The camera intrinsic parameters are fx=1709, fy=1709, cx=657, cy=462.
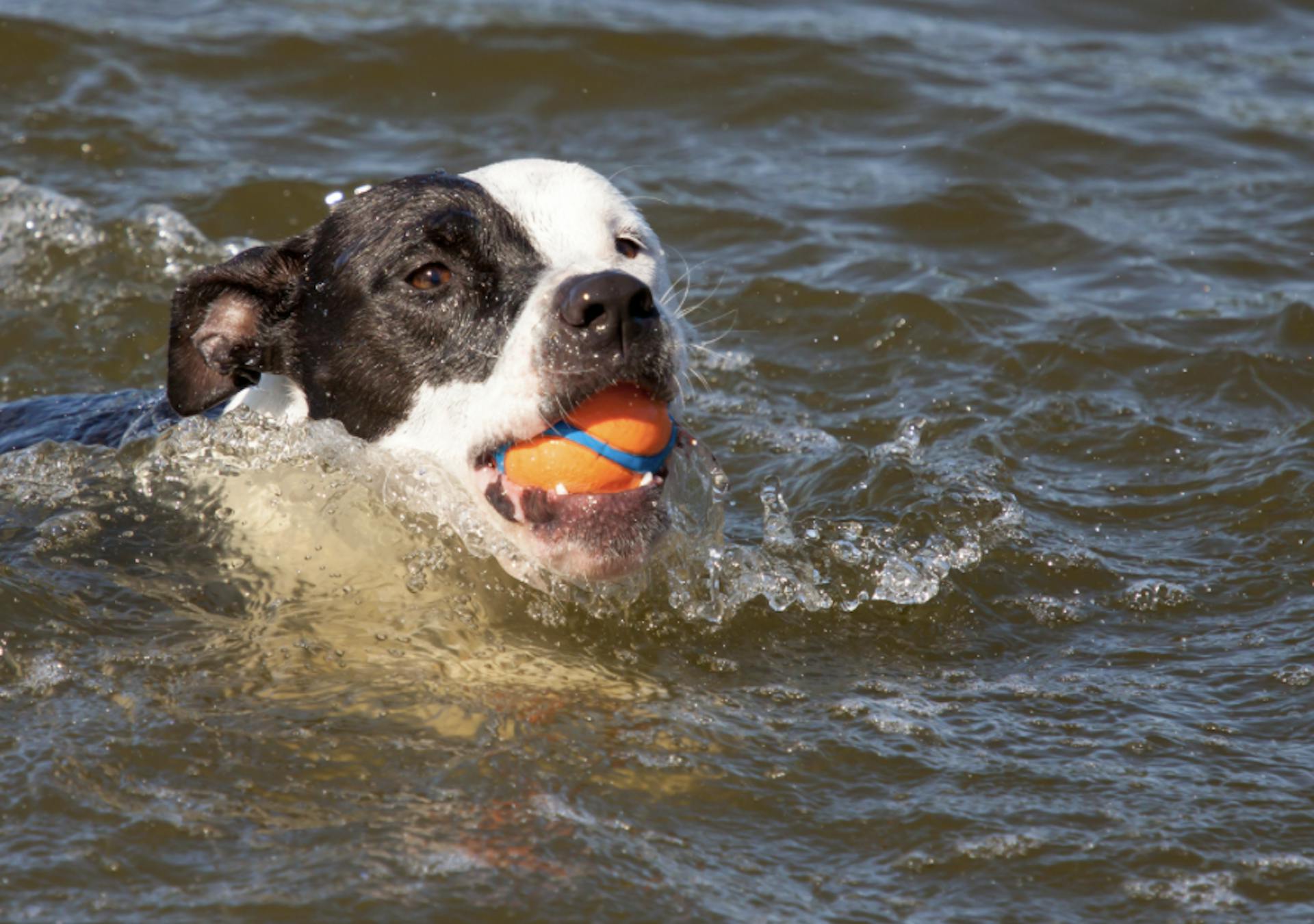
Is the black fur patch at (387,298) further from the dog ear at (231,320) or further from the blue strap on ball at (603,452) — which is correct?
the blue strap on ball at (603,452)

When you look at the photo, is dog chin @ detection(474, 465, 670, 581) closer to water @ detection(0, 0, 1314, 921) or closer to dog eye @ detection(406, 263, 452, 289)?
water @ detection(0, 0, 1314, 921)

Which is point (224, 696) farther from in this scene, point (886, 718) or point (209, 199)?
point (209, 199)

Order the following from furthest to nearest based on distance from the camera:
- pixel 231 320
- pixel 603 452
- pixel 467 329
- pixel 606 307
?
1. pixel 231 320
2. pixel 467 329
3. pixel 603 452
4. pixel 606 307

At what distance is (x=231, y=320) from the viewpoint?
574 centimetres

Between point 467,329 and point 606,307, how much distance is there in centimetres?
54

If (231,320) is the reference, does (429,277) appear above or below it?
above

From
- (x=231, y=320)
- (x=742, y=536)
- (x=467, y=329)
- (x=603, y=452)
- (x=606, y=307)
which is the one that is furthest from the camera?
(x=742, y=536)

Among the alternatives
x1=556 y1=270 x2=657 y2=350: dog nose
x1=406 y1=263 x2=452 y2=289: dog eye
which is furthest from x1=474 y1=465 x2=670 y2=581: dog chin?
x1=406 y1=263 x2=452 y2=289: dog eye

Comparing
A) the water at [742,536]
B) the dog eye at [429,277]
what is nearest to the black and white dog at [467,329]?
the dog eye at [429,277]

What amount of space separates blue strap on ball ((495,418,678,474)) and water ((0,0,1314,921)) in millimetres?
408

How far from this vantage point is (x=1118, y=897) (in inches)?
162

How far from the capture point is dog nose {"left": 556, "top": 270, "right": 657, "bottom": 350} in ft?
16.0

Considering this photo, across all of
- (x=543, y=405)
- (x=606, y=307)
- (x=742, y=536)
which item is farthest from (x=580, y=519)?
(x=742, y=536)

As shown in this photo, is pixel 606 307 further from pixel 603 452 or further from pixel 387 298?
pixel 387 298
